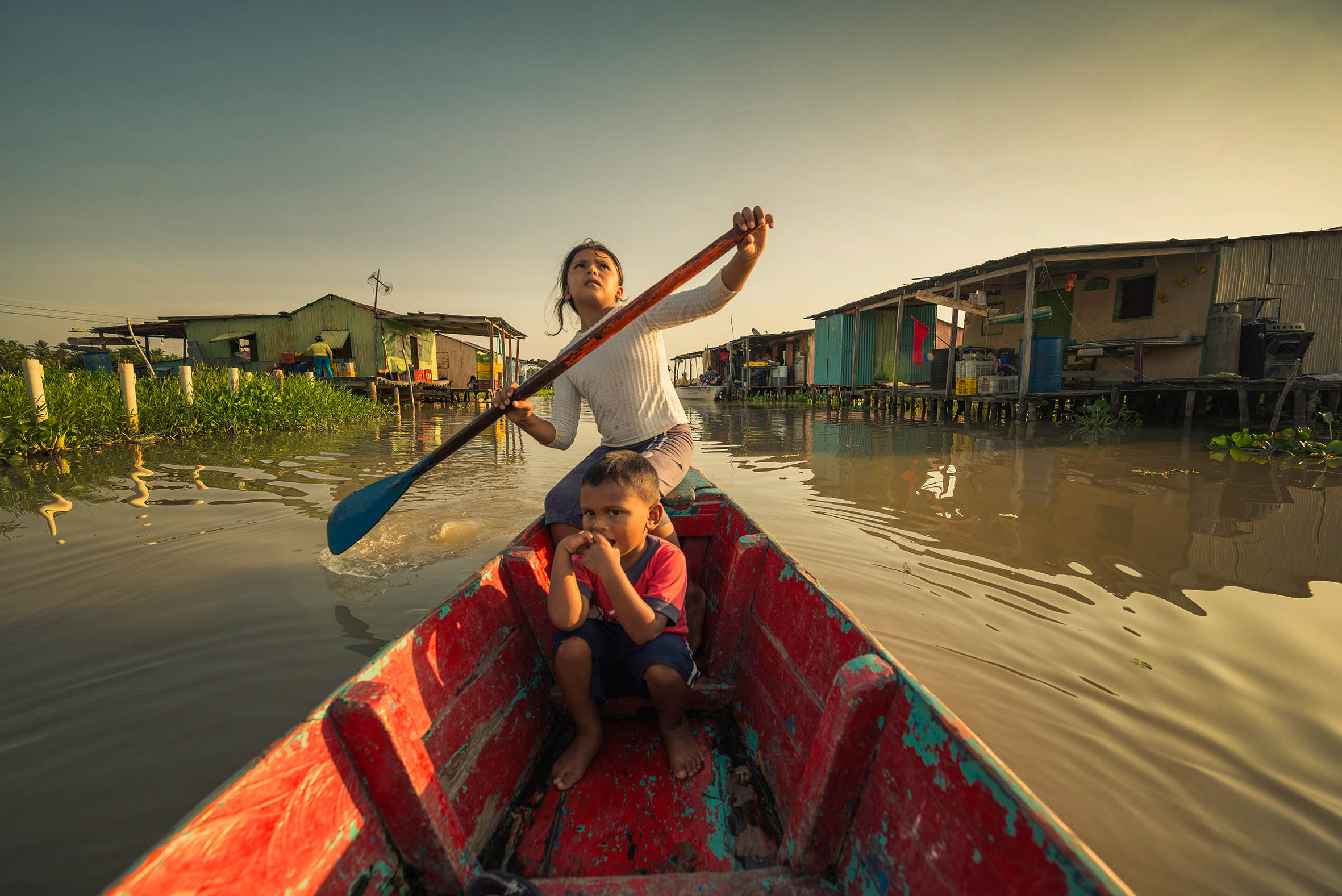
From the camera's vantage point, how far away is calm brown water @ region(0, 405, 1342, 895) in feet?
5.14

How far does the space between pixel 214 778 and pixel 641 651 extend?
1417 millimetres

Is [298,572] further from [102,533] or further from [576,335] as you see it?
[576,335]

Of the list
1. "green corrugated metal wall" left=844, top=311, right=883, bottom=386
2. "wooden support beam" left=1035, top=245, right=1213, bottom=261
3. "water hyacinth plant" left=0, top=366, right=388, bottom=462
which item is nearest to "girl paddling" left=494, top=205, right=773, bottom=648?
"water hyacinth plant" left=0, top=366, right=388, bottom=462

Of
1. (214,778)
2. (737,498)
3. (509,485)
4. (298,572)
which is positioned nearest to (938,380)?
(737,498)

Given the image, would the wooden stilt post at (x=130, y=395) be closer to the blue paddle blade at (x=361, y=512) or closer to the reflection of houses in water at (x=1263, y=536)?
the blue paddle blade at (x=361, y=512)

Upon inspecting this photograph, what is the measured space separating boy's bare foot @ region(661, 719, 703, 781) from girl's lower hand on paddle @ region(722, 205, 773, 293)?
1746 mm

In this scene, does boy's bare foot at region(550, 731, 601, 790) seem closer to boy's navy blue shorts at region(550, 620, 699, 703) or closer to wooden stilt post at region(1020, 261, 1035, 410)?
boy's navy blue shorts at region(550, 620, 699, 703)

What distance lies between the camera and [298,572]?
3.42 metres

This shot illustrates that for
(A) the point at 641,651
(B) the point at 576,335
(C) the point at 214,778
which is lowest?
(C) the point at 214,778

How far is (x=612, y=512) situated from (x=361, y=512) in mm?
1901

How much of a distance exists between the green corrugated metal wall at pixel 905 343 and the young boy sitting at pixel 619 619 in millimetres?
15420

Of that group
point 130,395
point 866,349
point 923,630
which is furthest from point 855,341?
point 130,395

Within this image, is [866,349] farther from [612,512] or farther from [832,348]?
[612,512]

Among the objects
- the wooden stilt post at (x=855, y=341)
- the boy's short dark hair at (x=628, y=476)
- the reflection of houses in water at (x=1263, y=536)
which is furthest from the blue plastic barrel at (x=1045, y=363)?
the boy's short dark hair at (x=628, y=476)
